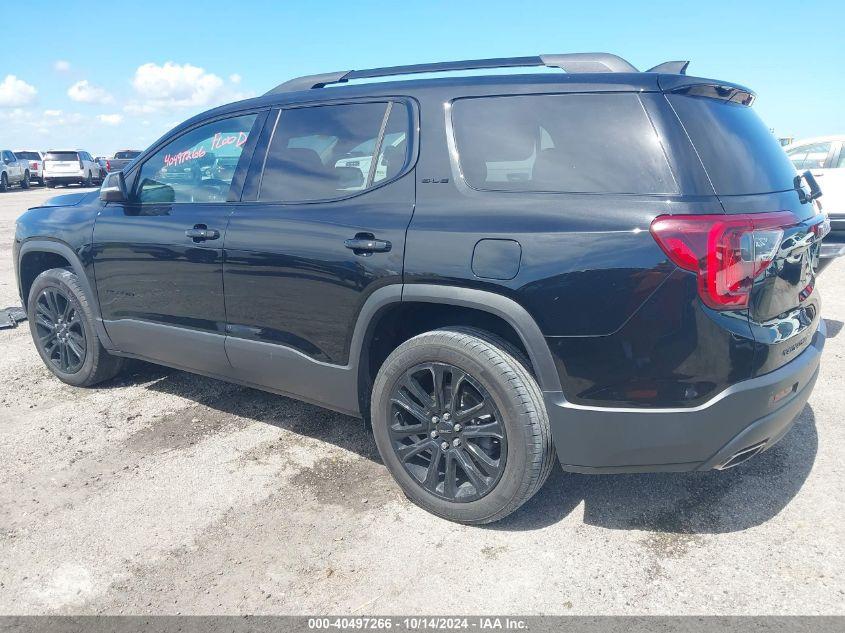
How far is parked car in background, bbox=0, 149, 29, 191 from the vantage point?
28.1 m

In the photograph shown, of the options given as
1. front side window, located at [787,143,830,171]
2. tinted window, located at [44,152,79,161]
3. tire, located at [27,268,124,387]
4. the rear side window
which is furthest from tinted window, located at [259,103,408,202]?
tinted window, located at [44,152,79,161]

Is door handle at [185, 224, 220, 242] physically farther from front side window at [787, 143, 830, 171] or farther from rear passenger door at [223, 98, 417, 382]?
front side window at [787, 143, 830, 171]

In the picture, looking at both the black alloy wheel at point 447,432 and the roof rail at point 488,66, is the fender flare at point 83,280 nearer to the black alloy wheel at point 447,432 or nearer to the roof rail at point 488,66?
the roof rail at point 488,66

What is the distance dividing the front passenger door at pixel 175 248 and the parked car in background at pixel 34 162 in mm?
31185

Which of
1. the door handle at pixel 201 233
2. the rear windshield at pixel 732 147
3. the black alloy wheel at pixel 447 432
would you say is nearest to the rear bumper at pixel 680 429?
the black alloy wheel at pixel 447 432

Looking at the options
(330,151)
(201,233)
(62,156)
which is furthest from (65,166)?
(330,151)

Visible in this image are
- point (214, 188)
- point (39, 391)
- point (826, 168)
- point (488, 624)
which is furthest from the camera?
point (826, 168)

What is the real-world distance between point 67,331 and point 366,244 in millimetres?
2749

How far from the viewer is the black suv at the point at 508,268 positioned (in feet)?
7.61

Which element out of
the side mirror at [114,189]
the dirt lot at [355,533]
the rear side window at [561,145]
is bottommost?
the dirt lot at [355,533]

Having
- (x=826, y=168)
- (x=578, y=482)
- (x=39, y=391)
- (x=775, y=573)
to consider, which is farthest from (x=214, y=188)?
(x=826, y=168)

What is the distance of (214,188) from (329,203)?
88cm

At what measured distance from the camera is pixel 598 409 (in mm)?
2432

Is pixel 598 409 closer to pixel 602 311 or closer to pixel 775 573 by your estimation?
pixel 602 311
